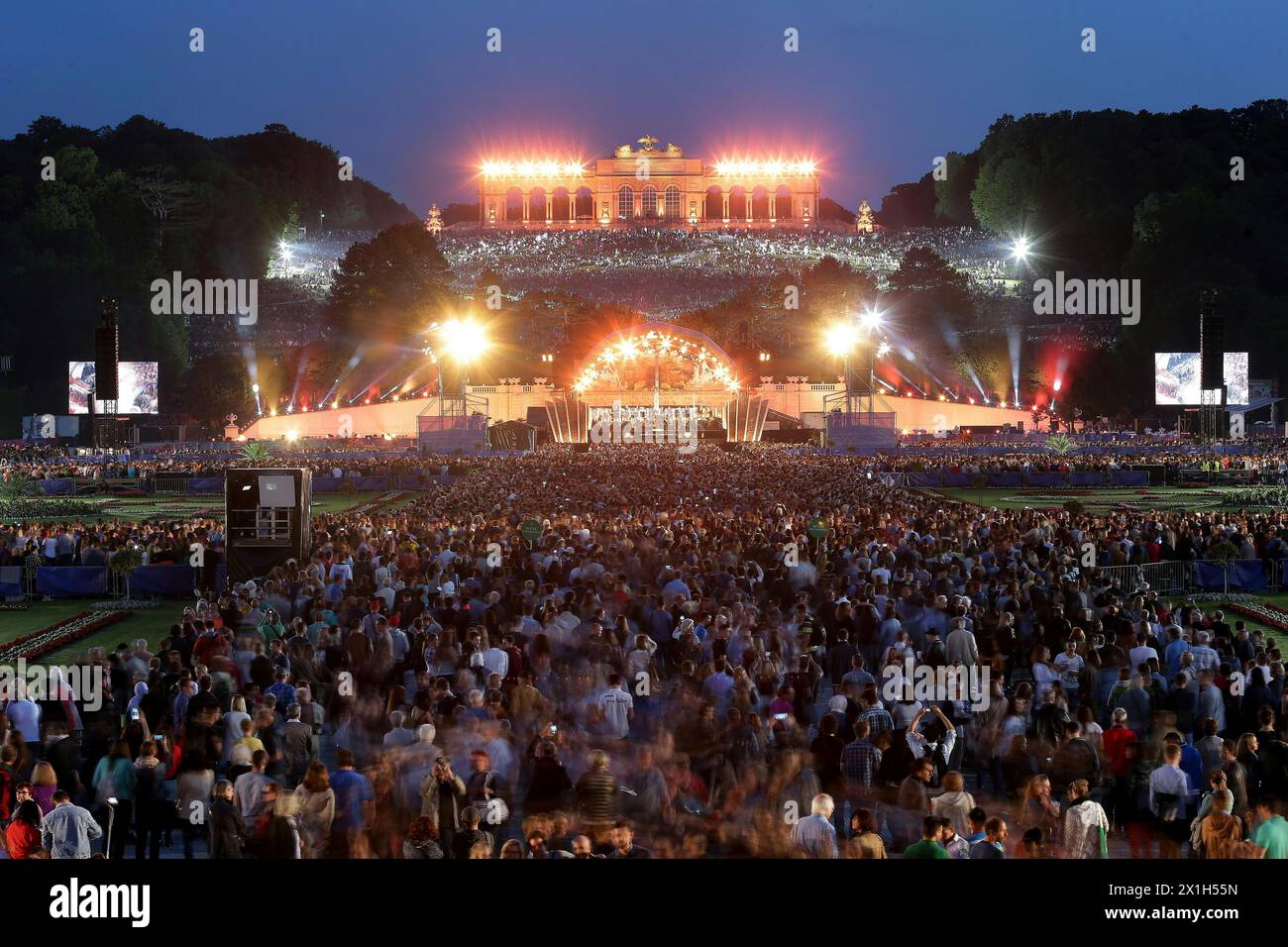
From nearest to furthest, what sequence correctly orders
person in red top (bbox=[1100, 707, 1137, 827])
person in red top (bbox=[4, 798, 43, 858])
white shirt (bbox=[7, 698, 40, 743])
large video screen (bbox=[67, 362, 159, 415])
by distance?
person in red top (bbox=[4, 798, 43, 858]) → person in red top (bbox=[1100, 707, 1137, 827]) → white shirt (bbox=[7, 698, 40, 743]) → large video screen (bbox=[67, 362, 159, 415])

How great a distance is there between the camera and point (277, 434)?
83.4 metres

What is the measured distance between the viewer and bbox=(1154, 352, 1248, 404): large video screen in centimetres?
6719

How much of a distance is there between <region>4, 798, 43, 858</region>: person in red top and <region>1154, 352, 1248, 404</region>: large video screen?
2472 inches

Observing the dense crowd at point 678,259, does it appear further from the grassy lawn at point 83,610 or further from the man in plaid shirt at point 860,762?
the man in plaid shirt at point 860,762

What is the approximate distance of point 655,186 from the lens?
15475 cm

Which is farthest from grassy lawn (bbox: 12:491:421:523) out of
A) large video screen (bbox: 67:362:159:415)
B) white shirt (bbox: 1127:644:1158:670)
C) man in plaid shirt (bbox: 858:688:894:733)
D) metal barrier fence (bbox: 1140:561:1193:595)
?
man in plaid shirt (bbox: 858:688:894:733)

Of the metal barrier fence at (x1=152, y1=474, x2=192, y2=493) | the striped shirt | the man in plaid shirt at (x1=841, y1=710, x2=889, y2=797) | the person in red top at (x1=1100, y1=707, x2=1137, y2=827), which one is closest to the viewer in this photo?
the striped shirt

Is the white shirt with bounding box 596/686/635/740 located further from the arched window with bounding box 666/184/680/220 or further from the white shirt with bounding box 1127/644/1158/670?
the arched window with bounding box 666/184/680/220

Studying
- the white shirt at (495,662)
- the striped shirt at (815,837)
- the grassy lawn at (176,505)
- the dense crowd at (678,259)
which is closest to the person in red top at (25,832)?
the striped shirt at (815,837)

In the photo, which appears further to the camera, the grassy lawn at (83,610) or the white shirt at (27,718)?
the grassy lawn at (83,610)

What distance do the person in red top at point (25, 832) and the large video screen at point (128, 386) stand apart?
208 ft

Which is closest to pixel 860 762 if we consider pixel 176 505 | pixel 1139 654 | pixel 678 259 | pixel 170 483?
pixel 1139 654

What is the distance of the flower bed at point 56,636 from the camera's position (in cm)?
2141
